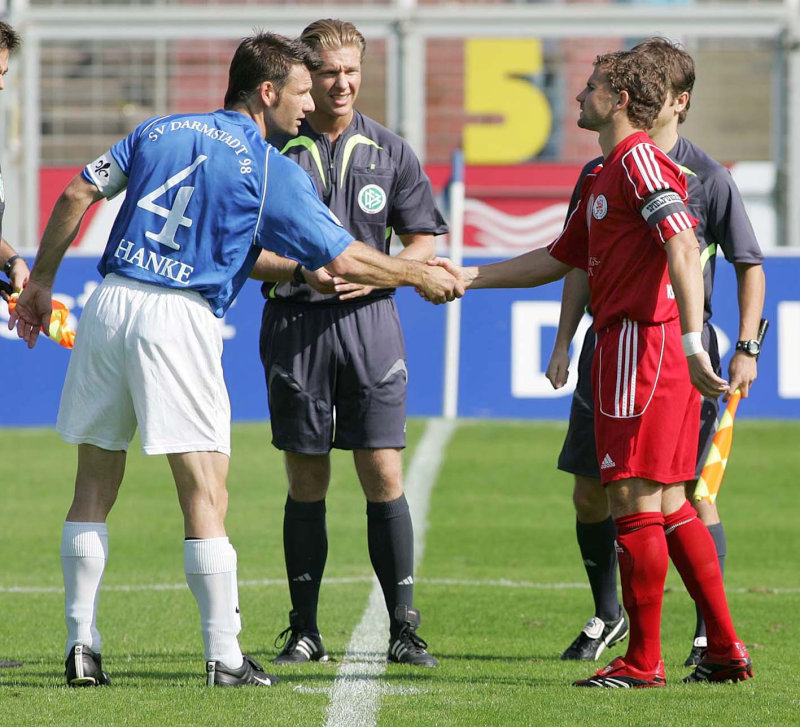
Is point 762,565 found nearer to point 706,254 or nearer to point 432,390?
point 706,254

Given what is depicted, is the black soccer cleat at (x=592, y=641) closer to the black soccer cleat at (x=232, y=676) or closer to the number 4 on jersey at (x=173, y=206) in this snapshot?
the black soccer cleat at (x=232, y=676)

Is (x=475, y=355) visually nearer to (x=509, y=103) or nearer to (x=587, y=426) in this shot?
(x=587, y=426)

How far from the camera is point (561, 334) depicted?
4867 millimetres

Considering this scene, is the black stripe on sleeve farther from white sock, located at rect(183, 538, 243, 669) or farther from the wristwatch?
white sock, located at rect(183, 538, 243, 669)

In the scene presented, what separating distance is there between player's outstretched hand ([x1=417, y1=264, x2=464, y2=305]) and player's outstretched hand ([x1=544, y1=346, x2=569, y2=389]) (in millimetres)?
411

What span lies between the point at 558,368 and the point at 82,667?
6.11 feet

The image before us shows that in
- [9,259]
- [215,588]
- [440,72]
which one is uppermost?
[440,72]

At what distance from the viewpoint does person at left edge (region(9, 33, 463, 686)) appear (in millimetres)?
4047

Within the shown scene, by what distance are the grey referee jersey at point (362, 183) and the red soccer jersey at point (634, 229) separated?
98 centimetres

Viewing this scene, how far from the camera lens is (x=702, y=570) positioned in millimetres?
4164

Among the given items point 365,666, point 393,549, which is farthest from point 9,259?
point 365,666

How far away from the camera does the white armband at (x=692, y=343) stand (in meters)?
3.94

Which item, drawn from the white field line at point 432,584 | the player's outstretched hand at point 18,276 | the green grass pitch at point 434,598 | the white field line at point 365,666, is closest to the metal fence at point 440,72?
the green grass pitch at point 434,598

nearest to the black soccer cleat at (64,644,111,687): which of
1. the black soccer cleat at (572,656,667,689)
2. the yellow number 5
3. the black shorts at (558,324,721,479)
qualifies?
the black soccer cleat at (572,656,667,689)
